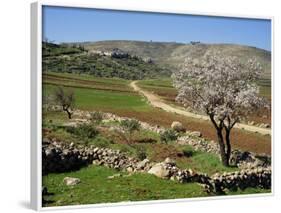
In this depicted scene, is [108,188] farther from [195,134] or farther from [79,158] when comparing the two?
[195,134]

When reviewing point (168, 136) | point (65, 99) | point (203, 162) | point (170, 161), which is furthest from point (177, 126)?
point (65, 99)

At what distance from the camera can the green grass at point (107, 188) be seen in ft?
25.9

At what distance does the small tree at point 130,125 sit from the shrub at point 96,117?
0.29 meters

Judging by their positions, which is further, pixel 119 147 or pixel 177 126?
pixel 177 126

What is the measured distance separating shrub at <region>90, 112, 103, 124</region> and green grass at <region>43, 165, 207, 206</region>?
20.9 inches

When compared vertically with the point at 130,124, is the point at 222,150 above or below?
below

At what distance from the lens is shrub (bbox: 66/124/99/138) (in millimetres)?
8109

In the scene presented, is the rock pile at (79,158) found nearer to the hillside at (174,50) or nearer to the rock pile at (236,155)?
the rock pile at (236,155)

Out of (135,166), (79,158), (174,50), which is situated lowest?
(135,166)

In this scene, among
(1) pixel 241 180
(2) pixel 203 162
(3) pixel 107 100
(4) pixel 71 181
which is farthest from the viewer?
(1) pixel 241 180

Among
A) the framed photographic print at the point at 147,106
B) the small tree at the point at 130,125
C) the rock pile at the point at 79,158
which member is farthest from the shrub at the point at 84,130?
the small tree at the point at 130,125

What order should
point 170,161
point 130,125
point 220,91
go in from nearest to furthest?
point 130,125 → point 170,161 → point 220,91

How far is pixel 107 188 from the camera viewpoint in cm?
816

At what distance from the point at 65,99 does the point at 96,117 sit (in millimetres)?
450
